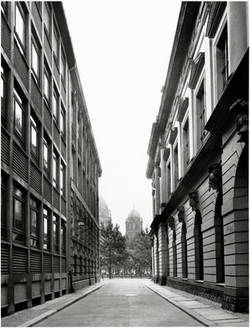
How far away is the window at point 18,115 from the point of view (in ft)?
60.4

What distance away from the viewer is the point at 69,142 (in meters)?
34.1

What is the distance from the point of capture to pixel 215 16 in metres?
20.1

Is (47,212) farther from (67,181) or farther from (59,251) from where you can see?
(67,181)

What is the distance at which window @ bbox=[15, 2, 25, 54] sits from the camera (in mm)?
18906

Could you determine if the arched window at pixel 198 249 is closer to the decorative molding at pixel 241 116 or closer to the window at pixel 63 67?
the window at pixel 63 67

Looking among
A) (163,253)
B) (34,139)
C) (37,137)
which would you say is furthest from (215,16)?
(163,253)

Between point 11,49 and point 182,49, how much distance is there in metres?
15.3

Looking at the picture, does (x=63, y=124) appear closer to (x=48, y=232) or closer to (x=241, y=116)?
(x=48, y=232)

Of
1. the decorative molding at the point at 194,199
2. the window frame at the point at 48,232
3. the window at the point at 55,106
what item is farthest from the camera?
the window at the point at 55,106

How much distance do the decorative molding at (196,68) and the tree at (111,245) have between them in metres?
85.5

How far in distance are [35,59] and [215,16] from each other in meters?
7.65

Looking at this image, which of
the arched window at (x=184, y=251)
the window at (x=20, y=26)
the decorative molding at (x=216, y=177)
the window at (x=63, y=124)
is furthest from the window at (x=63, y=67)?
the decorative molding at (x=216, y=177)

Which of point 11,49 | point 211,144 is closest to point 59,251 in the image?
point 211,144

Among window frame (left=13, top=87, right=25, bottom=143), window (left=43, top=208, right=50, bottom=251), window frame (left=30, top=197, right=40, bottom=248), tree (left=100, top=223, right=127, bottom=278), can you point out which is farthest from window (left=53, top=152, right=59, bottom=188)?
tree (left=100, top=223, right=127, bottom=278)
